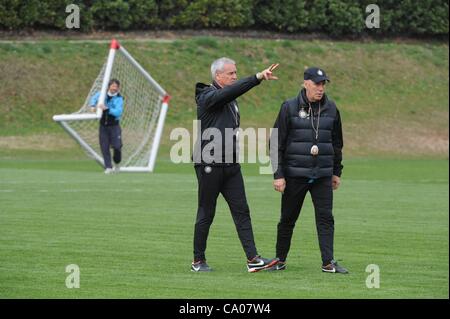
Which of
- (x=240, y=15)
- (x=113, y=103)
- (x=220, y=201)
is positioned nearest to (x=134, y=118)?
(x=113, y=103)

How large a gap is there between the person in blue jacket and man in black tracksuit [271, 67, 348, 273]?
16.0 meters

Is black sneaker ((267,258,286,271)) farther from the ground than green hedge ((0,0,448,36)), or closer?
closer

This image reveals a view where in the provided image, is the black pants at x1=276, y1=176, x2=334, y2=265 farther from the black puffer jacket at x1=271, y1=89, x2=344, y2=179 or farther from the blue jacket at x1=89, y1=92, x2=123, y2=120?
the blue jacket at x1=89, y1=92, x2=123, y2=120

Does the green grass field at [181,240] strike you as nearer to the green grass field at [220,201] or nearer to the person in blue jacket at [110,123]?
the green grass field at [220,201]

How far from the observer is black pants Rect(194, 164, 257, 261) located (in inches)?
531

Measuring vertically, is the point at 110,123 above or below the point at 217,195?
above

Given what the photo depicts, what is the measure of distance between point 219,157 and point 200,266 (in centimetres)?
116

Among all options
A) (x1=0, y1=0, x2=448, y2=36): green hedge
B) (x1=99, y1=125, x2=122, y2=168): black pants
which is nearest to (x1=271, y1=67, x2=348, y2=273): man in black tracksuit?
(x1=99, y1=125, x2=122, y2=168): black pants

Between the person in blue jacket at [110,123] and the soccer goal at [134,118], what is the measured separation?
1.59ft

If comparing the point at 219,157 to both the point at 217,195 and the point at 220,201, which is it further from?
the point at 220,201

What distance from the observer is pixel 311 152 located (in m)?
13.5

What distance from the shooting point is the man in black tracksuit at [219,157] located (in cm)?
1328

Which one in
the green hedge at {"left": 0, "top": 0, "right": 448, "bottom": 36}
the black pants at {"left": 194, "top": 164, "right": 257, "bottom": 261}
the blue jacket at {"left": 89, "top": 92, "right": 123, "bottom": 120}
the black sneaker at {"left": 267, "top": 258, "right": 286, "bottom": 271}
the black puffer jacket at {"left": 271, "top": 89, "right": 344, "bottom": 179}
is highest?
the green hedge at {"left": 0, "top": 0, "right": 448, "bottom": 36}
